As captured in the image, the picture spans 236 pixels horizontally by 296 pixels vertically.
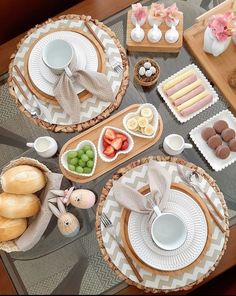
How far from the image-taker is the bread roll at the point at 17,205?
1634mm

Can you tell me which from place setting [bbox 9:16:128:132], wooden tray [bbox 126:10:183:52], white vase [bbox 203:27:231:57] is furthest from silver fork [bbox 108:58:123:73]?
white vase [bbox 203:27:231:57]

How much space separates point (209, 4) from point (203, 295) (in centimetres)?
110

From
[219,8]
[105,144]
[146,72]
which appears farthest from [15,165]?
[219,8]

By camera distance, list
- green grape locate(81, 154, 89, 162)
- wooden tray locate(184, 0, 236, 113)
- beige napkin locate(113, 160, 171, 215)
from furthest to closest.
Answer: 1. wooden tray locate(184, 0, 236, 113)
2. green grape locate(81, 154, 89, 162)
3. beige napkin locate(113, 160, 171, 215)

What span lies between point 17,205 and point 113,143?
38 cm

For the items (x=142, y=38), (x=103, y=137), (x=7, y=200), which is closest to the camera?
(x=7, y=200)

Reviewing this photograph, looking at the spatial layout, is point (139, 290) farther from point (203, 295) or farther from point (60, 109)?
point (60, 109)

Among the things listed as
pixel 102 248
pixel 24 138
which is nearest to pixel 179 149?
pixel 102 248

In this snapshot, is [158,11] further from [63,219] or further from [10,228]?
[10,228]

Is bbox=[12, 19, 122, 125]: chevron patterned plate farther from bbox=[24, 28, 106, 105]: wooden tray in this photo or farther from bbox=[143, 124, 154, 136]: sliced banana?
bbox=[143, 124, 154, 136]: sliced banana

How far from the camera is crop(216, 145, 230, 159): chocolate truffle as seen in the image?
68.6 inches

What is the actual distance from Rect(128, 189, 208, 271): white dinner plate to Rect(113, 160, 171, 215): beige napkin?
0.05 meters

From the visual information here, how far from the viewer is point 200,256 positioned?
1638 millimetres

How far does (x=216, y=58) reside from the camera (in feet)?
6.08
